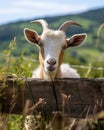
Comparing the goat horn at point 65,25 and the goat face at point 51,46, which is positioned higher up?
the goat horn at point 65,25

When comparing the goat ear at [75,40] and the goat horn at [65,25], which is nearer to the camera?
the goat ear at [75,40]

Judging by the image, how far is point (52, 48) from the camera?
31.8 feet

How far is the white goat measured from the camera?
9.17 m

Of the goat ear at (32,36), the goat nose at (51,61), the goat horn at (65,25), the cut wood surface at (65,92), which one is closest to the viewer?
the cut wood surface at (65,92)

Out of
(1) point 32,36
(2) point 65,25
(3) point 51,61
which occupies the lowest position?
(3) point 51,61

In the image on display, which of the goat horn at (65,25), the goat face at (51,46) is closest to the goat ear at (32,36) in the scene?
the goat face at (51,46)

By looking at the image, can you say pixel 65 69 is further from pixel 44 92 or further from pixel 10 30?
pixel 10 30

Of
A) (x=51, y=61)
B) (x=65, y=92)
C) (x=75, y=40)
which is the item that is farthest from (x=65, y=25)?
(x=65, y=92)

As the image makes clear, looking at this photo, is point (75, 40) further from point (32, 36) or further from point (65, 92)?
point (65, 92)

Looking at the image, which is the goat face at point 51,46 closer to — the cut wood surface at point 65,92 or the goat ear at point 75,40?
the goat ear at point 75,40

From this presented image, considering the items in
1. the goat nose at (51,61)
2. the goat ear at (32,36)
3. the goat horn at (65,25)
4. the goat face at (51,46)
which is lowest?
the goat nose at (51,61)

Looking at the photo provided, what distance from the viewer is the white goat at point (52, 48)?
9.17 metres

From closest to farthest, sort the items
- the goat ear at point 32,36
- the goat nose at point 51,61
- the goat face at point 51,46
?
the goat nose at point 51,61, the goat face at point 51,46, the goat ear at point 32,36

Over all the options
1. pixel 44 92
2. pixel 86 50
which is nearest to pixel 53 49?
pixel 44 92
